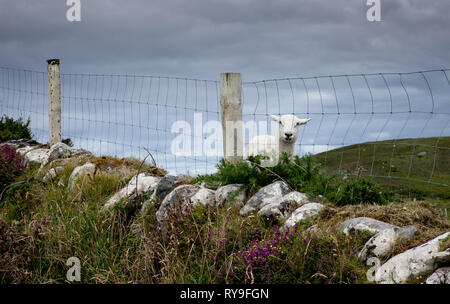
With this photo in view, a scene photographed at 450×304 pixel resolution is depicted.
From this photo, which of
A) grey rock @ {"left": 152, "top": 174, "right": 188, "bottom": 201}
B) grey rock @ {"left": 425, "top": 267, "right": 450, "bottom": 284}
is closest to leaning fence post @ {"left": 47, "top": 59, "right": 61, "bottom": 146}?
grey rock @ {"left": 152, "top": 174, "right": 188, "bottom": 201}

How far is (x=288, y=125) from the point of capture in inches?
320

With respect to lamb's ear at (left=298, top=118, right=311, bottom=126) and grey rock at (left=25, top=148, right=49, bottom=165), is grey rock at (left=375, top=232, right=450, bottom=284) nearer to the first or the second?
lamb's ear at (left=298, top=118, right=311, bottom=126)

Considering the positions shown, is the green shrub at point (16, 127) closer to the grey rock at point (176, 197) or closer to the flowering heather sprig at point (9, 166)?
the flowering heather sprig at point (9, 166)

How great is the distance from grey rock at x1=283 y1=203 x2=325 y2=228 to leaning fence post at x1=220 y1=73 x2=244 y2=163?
223 centimetres

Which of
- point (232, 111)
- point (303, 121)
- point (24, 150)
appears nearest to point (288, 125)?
point (303, 121)

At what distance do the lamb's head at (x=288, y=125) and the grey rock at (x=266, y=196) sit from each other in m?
1.89

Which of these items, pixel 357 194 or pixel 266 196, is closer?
pixel 357 194

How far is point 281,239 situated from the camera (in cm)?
477

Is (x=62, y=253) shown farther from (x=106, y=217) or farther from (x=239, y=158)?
(x=239, y=158)

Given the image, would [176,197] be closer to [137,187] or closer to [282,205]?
[137,187]

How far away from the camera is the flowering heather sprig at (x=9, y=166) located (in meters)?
10.6

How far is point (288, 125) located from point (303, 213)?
9.78ft

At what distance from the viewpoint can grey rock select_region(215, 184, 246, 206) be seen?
20.8 feet

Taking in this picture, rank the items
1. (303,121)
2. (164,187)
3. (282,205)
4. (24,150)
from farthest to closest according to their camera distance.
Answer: (24,150)
(303,121)
(164,187)
(282,205)
